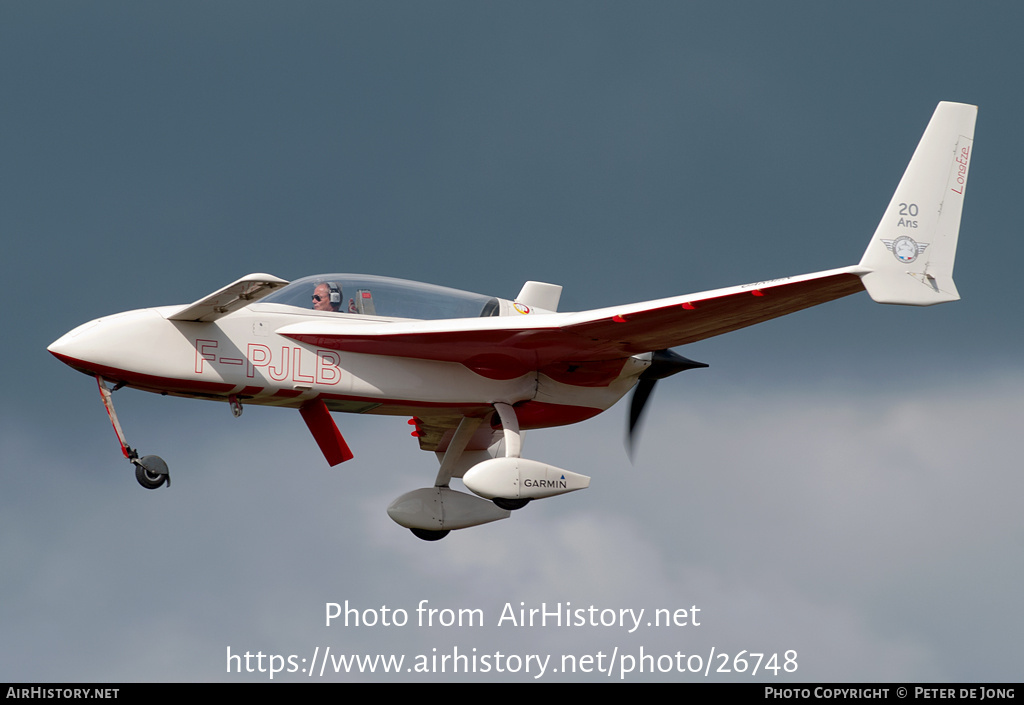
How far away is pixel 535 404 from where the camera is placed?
21.9m

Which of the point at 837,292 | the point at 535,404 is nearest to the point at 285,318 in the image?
the point at 535,404

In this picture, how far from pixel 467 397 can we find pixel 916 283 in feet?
22.8

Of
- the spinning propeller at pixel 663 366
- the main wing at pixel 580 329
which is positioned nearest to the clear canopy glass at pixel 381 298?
the main wing at pixel 580 329

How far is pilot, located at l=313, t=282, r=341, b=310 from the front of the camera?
1998 centimetres

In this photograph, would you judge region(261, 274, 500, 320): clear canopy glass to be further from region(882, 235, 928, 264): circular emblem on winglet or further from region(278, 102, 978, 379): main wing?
region(882, 235, 928, 264): circular emblem on winglet

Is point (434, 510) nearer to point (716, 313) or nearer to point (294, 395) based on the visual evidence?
point (294, 395)

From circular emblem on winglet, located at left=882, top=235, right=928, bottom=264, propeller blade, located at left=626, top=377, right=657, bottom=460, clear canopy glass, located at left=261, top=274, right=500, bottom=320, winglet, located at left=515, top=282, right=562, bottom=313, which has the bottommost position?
propeller blade, located at left=626, top=377, right=657, bottom=460

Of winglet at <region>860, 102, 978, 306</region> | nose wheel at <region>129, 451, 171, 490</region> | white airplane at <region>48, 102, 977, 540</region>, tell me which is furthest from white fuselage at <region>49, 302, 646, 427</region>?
winglet at <region>860, 102, 978, 306</region>

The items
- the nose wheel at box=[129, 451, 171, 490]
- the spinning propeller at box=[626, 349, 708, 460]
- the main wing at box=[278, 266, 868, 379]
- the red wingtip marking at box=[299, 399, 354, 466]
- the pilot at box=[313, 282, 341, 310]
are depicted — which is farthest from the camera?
the spinning propeller at box=[626, 349, 708, 460]

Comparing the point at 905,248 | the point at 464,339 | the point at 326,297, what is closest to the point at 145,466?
the point at 326,297

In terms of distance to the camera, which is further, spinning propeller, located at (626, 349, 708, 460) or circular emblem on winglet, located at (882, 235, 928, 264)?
spinning propeller, located at (626, 349, 708, 460)

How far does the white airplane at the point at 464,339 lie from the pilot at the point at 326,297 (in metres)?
0.02

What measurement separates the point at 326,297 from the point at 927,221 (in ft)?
29.6

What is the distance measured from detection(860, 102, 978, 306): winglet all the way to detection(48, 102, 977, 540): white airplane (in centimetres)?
2
